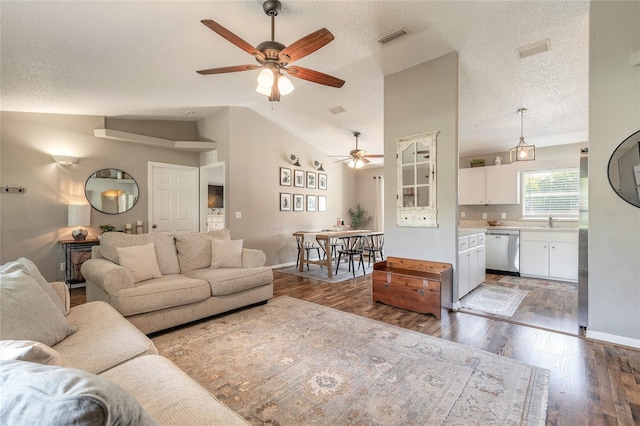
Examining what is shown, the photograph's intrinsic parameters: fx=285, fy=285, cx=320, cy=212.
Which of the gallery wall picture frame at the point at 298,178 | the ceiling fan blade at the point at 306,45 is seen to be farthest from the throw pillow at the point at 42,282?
the gallery wall picture frame at the point at 298,178

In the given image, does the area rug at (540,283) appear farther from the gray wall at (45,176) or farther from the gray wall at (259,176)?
the gray wall at (45,176)

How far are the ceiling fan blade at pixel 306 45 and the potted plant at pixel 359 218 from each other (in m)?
6.14

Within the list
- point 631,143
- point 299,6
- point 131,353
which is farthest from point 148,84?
point 631,143

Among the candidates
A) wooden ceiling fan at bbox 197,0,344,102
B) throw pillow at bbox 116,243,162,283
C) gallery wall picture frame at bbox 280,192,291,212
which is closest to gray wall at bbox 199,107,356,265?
gallery wall picture frame at bbox 280,192,291,212

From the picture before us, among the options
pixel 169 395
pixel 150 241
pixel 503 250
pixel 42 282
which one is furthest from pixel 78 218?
pixel 503 250

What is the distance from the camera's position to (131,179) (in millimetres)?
5121

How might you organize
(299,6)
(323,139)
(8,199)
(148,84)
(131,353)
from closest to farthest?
(131,353)
(299,6)
(148,84)
(8,199)
(323,139)

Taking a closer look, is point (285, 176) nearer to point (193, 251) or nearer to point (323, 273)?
point (323, 273)

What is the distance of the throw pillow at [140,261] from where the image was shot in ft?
9.43

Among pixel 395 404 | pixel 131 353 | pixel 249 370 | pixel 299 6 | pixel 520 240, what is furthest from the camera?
pixel 520 240

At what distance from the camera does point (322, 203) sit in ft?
24.2

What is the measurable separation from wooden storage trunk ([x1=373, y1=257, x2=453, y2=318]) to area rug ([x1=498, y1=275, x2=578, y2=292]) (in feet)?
6.89

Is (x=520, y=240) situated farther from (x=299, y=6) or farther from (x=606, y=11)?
(x=299, y=6)

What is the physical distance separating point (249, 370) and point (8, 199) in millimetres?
4606
